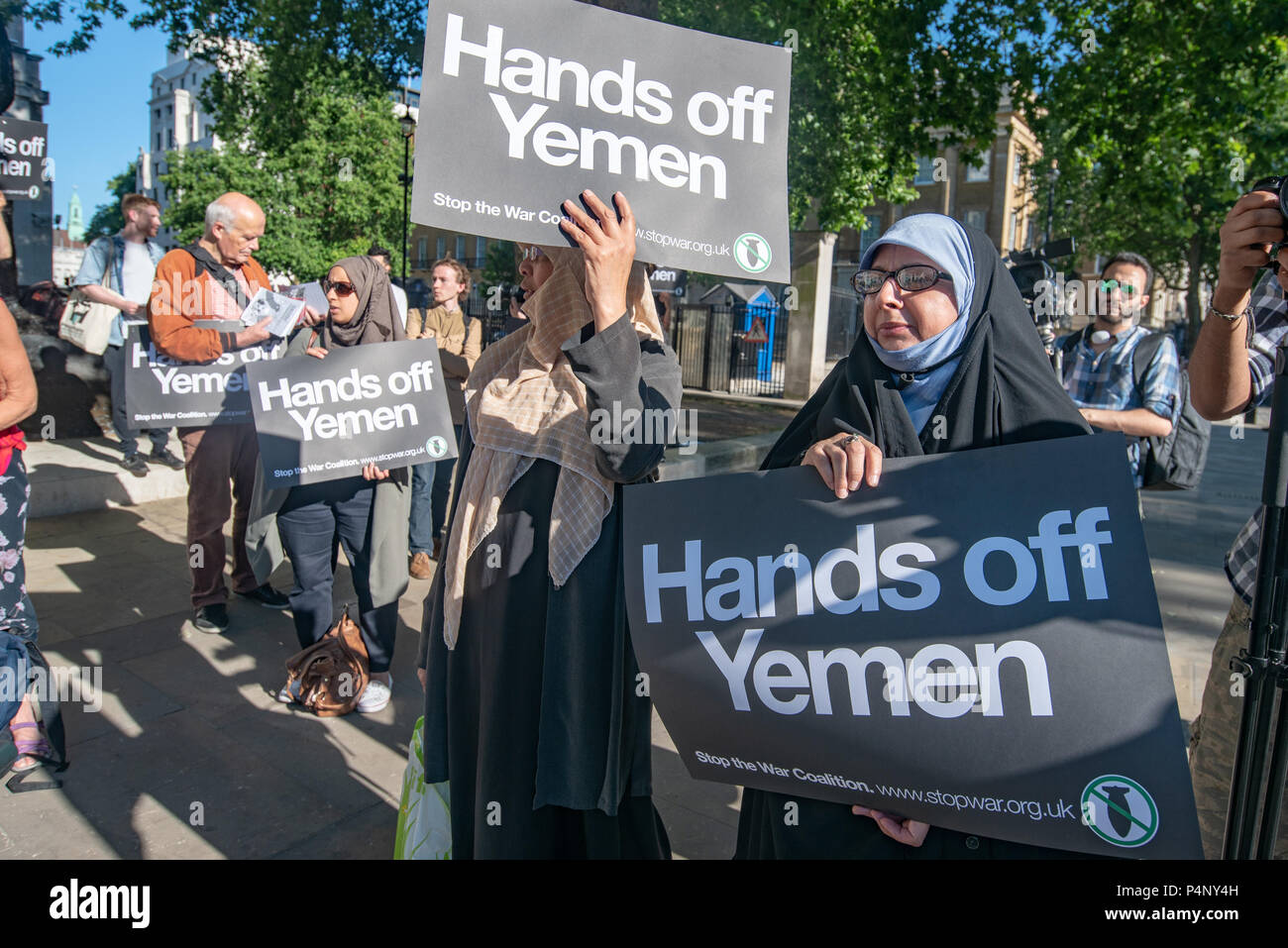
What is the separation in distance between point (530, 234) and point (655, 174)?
0.39 m

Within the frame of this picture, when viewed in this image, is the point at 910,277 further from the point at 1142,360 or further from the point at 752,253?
the point at 1142,360

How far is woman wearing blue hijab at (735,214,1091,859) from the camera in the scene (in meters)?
1.78

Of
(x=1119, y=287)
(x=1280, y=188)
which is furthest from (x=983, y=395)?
(x=1119, y=287)

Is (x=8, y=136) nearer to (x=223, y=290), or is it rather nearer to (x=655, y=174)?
(x=223, y=290)

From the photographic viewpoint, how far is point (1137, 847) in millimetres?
1558

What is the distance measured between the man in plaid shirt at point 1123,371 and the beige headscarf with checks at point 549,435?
3.09 metres

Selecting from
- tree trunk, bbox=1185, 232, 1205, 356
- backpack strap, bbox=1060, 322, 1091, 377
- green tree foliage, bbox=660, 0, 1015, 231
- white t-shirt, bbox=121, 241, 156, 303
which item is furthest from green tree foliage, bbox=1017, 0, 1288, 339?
tree trunk, bbox=1185, 232, 1205, 356

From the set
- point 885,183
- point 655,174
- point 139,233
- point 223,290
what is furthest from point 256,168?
point 655,174

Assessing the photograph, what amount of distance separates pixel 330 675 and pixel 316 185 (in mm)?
43225

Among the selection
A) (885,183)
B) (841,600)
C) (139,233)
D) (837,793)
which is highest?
(885,183)

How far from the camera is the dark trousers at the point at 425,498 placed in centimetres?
639

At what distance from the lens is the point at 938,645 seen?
5.59 ft

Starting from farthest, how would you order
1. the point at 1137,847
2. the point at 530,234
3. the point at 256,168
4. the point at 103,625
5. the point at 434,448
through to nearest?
the point at 256,168 → the point at 103,625 → the point at 434,448 → the point at 530,234 → the point at 1137,847

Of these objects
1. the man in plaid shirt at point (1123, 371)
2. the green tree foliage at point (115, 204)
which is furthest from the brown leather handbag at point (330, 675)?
the green tree foliage at point (115, 204)
